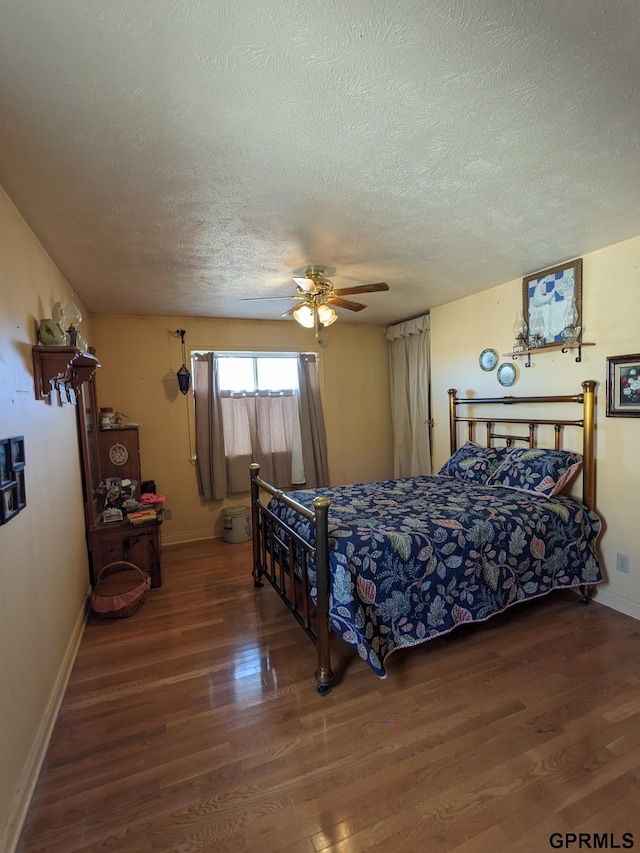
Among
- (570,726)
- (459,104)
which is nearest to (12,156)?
(459,104)

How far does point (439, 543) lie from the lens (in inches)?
88.8

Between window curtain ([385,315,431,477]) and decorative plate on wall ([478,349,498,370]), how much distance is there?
0.95 m

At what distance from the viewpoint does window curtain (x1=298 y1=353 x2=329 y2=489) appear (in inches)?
188

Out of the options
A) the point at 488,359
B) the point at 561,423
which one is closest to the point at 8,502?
the point at 561,423

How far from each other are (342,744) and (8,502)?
1705mm

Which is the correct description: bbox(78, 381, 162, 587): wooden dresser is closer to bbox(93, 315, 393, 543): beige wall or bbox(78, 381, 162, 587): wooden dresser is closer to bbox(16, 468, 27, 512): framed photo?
bbox(93, 315, 393, 543): beige wall

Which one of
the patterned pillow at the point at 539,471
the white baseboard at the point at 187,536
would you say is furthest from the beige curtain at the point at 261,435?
the patterned pillow at the point at 539,471

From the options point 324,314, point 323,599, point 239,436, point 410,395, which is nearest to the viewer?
point 323,599

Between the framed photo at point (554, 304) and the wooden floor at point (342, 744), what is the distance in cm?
203

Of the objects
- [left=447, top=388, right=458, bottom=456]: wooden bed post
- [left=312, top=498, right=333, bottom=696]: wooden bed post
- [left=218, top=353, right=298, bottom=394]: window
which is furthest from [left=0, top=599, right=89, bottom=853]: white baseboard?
[left=447, top=388, right=458, bottom=456]: wooden bed post

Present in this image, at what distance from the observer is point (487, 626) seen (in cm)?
258

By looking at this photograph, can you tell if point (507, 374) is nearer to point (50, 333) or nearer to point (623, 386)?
point (623, 386)

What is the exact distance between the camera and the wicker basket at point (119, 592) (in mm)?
2705

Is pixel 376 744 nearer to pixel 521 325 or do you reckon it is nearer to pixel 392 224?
pixel 392 224
